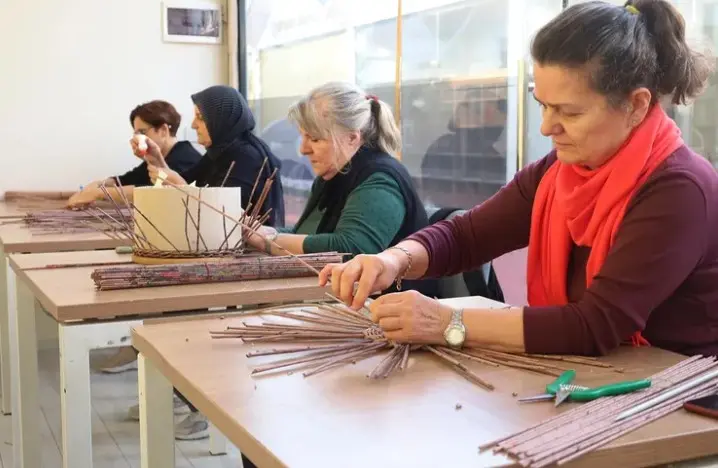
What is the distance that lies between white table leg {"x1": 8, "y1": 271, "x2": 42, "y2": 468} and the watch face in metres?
1.44

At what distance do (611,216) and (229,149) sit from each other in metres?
2.38

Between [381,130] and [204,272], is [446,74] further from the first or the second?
[204,272]

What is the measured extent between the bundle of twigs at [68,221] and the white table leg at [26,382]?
0.34 metres

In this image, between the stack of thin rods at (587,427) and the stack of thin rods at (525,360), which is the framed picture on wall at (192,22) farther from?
the stack of thin rods at (587,427)

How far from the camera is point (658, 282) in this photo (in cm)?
124

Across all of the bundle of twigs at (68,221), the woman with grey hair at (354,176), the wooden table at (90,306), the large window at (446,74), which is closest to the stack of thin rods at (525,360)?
the wooden table at (90,306)

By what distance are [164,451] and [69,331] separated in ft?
1.32

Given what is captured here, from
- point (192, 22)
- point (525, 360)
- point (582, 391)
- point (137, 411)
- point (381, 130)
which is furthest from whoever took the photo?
point (192, 22)

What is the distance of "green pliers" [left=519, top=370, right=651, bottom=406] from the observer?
101 centimetres

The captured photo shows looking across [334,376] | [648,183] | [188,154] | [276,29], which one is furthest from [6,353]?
[648,183]

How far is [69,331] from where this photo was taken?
1642mm

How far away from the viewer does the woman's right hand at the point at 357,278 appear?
1402 mm

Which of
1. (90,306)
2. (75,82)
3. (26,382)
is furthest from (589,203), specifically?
(75,82)

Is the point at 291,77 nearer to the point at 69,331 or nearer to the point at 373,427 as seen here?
the point at 69,331
